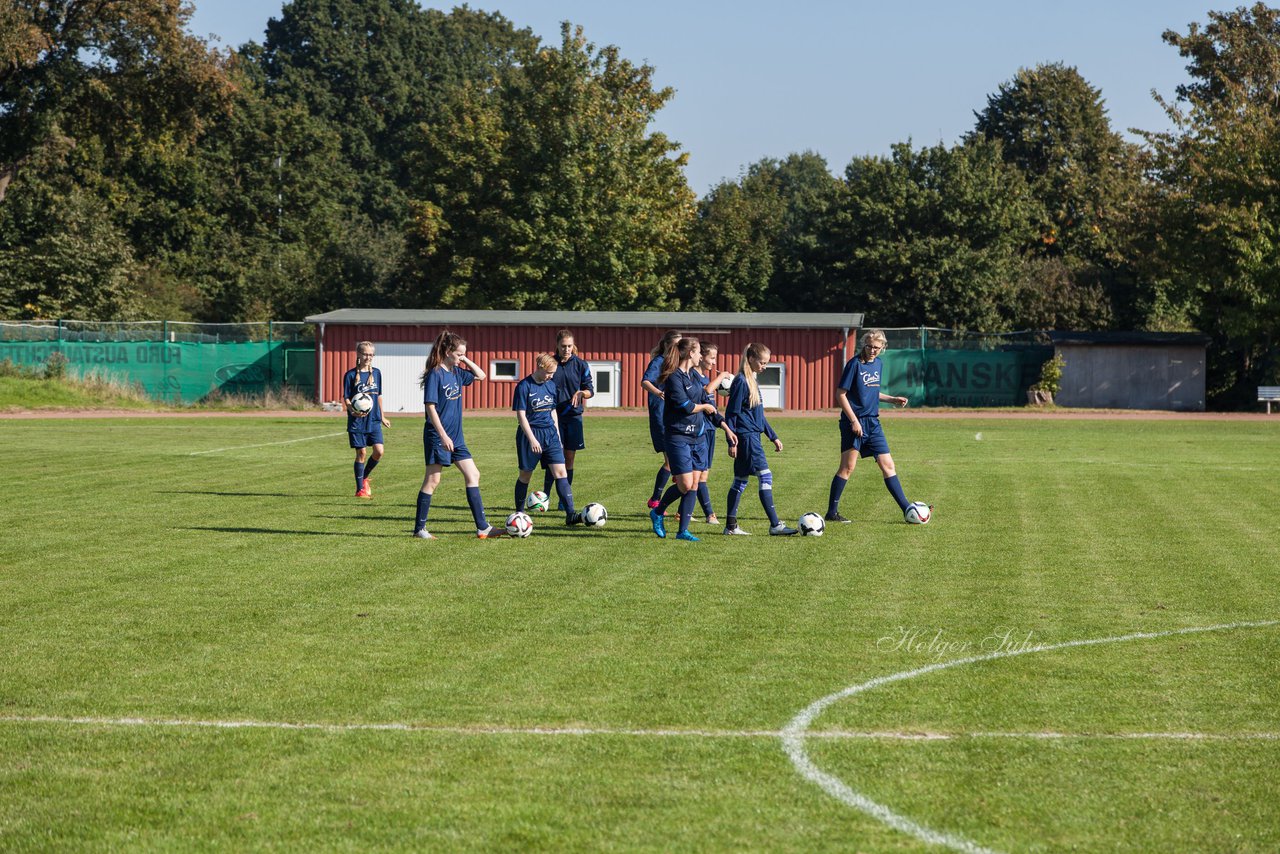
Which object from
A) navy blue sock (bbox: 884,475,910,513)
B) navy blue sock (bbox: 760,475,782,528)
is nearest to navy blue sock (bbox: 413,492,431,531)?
navy blue sock (bbox: 760,475,782,528)

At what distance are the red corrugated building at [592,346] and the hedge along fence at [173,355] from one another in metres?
2.09

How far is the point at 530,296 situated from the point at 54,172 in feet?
87.7

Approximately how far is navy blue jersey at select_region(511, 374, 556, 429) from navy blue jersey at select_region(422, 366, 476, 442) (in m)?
1.19

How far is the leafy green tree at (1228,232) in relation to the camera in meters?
43.2

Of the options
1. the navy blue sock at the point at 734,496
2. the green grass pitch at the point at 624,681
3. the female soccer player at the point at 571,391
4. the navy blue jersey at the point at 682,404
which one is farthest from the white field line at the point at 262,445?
the navy blue jersey at the point at 682,404

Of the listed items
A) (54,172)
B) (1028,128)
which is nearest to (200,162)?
(54,172)

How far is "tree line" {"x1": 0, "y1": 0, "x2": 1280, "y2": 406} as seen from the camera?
159ft

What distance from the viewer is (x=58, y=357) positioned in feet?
141

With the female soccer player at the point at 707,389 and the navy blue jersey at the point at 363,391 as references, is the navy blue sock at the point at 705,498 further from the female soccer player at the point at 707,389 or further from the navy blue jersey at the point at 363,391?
the navy blue jersey at the point at 363,391

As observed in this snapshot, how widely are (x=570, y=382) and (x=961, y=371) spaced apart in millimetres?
35810

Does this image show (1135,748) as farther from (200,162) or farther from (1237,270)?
(200,162)

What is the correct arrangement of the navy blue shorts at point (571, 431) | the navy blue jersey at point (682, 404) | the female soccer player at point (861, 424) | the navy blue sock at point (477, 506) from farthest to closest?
the navy blue shorts at point (571, 431)
the female soccer player at point (861, 424)
the navy blue sock at point (477, 506)
the navy blue jersey at point (682, 404)

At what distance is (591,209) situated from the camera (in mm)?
54938

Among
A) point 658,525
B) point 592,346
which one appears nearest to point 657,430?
point 658,525
